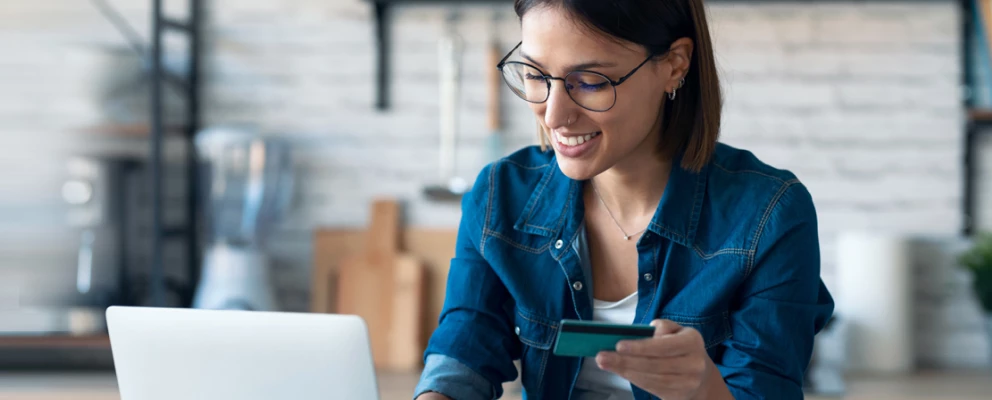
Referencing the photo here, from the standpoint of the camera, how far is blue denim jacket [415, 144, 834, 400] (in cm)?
112

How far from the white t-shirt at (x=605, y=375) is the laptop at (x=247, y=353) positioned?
0.43m

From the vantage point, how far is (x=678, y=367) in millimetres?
903

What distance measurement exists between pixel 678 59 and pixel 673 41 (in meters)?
0.03

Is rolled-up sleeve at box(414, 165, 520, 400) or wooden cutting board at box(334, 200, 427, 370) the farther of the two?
wooden cutting board at box(334, 200, 427, 370)

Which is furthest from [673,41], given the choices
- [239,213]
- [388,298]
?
[239,213]

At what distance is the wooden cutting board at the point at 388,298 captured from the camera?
265 centimetres

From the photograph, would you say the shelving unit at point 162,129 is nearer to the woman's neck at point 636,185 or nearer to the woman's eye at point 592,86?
the woman's neck at point 636,185

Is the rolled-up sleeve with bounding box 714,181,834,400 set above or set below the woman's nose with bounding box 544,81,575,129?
below

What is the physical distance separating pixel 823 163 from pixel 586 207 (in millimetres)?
1544

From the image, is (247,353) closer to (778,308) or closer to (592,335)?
(592,335)

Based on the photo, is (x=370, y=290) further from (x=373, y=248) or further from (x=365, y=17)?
(x=365, y=17)

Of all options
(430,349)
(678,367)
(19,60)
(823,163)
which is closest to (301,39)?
(19,60)

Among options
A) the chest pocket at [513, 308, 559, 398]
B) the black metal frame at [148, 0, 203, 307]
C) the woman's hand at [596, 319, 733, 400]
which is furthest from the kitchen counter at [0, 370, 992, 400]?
the woman's hand at [596, 319, 733, 400]

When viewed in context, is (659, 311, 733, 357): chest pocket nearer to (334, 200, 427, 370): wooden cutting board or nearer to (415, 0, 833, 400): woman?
(415, 0, 833, 400): woman
